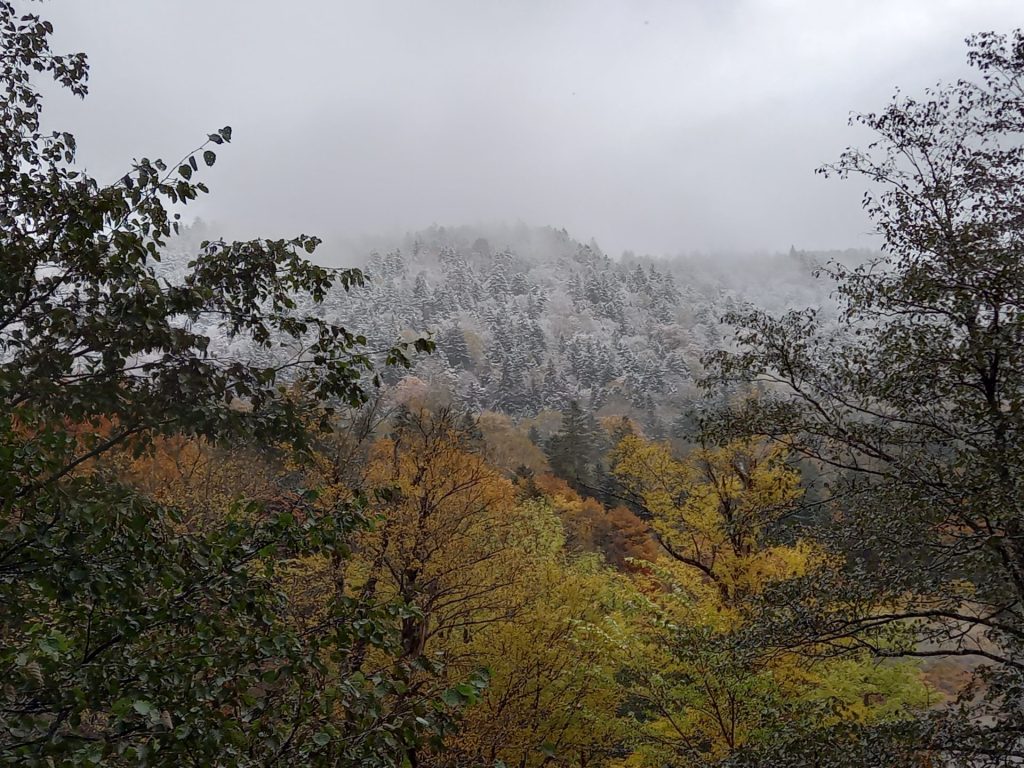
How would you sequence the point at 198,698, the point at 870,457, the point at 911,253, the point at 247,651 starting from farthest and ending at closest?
the point at 870,457 < the point at 911,253 < the point at 247,651 < the point at 198,698

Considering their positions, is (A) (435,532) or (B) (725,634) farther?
(A) (435,532)

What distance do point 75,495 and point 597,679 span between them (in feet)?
36.8

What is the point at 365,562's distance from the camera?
12.9 m

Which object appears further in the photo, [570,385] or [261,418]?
[570,385]

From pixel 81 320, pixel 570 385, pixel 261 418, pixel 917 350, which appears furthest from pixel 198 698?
pixel 570 385

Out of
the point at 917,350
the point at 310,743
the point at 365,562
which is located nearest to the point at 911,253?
the point at 917,350

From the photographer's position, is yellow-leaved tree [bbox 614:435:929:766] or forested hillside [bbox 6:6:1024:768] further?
yellow-leaved tree [bbox 614:435:929:766]

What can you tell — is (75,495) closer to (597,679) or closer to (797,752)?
(797,752)

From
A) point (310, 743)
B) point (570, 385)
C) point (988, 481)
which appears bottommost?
point (570, 385)

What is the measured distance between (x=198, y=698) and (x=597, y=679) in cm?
1079

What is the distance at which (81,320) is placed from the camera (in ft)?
11.6

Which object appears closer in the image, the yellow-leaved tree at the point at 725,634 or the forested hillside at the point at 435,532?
the forested hillside at the point at 435,532

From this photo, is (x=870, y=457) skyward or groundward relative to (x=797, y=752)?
skyward

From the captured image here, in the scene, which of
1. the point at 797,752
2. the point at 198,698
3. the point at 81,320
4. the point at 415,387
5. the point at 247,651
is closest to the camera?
the point at 198,698
